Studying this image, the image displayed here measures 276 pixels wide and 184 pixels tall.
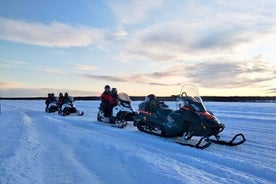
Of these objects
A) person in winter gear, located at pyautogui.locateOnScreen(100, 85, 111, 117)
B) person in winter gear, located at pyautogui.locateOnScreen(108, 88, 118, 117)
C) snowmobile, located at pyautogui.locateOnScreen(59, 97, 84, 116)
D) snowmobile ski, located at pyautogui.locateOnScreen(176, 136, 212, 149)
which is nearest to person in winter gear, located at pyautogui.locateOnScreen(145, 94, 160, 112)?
snowmobile ski, located at pyautogui.locateOnScreen(176, 136, 212, 149)

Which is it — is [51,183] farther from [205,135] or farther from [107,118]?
[107,118]

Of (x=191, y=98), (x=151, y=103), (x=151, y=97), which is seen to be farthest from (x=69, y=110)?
(x=191, y=98)

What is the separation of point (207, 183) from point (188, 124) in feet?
13.0

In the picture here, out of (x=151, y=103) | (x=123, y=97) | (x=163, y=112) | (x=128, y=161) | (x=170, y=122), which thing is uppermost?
(x=123, y=97)

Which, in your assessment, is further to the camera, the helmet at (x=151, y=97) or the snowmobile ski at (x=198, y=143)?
the helmet at (x=151, y=97)

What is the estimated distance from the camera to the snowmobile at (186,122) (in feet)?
25.9

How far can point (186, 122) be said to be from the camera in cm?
850

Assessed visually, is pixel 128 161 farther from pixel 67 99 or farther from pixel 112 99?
pixel 67 99

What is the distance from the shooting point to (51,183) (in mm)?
4594

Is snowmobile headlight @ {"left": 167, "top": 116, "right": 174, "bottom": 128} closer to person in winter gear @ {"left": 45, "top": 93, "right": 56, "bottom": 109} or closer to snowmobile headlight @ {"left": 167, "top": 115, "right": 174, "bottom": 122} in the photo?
snowmobile headlight @ {"left": 167, "top": 115, "right": 174, "bottom": 122}

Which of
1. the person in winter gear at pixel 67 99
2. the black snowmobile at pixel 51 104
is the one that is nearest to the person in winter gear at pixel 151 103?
the person in winter gear at pixel 67 99

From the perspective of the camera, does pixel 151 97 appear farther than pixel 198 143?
Yes

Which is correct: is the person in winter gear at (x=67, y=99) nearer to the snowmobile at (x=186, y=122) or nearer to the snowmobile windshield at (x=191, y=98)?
the snowmobile at (x=186, y=122)

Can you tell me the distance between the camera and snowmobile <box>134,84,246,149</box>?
788 centimetres
